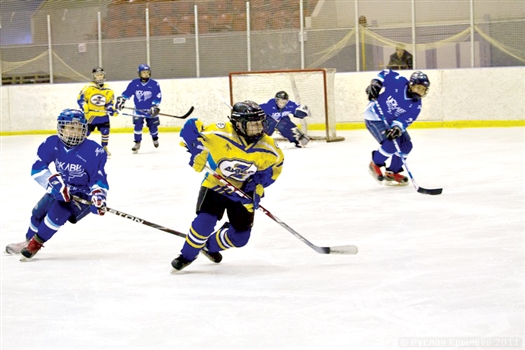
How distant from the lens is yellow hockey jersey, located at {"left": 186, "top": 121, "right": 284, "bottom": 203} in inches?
128

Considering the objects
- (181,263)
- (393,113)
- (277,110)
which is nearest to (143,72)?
(277,110)

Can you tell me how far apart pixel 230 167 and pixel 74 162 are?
0.72 metres

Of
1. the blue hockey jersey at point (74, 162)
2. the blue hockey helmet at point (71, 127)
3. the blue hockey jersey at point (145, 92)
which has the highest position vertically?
the blue hockey jersey at point (145, 92)

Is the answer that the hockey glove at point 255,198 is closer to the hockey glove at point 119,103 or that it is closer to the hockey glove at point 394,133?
the hockey glove at point 394,133

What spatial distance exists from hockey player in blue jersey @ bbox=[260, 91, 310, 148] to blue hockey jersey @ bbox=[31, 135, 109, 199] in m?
4.79

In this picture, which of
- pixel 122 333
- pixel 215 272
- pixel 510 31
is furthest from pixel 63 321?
pixel 510 31

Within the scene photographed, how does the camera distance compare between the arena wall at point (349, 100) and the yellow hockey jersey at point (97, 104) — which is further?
the arena wall at point (349, 100)

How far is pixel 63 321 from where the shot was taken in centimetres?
267

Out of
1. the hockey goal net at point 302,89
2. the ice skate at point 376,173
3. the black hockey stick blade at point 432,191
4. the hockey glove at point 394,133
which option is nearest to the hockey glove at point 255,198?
the black hockey stick blade at point 432,191

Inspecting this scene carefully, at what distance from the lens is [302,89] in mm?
10461

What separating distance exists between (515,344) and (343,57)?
8739 millimetres

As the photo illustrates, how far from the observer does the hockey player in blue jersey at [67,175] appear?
3.50 metres

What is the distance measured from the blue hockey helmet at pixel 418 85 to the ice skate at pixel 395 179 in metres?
0.53

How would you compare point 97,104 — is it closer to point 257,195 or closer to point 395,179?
point 395,179
